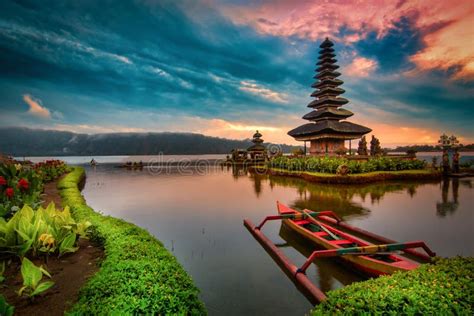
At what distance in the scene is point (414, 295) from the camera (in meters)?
2.61

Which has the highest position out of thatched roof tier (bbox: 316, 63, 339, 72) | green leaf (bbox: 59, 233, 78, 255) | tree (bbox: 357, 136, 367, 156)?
thatched roof tier (bbox: 316, 63, 339, 72)

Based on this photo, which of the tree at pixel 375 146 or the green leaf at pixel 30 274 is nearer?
the green leaf at pixel 30 274

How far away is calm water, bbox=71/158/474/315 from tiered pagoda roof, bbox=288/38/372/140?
50.7 feet

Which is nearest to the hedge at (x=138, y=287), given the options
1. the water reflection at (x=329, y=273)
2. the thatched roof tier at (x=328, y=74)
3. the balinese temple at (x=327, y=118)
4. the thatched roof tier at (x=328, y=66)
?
the water reflection at (x=329, y=273)

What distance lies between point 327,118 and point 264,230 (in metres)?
27.6

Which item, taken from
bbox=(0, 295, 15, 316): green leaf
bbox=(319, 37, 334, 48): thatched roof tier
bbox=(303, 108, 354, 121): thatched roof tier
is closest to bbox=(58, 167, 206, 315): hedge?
bbox=(0, 295, 15, 316): green leaf

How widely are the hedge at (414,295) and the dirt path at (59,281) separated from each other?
3294 mm

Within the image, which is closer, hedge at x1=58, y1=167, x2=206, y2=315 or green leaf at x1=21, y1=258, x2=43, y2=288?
hedge at x1=58, y1=167, x2=206, y2=315

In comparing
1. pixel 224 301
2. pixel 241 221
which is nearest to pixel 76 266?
pixel 224 301

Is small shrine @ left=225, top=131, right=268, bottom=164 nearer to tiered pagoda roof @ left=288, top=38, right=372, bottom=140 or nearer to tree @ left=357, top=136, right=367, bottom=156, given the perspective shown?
tiered pagoda roof @ left=288, top=38, right=372, bottom=140

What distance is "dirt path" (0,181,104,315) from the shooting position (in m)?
2.94

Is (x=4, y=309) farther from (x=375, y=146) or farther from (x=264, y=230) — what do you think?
(x=375, y=146)

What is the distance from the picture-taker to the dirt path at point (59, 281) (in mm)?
2938

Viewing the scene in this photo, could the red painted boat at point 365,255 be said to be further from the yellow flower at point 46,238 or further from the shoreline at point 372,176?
the shoreline at point 372,176
